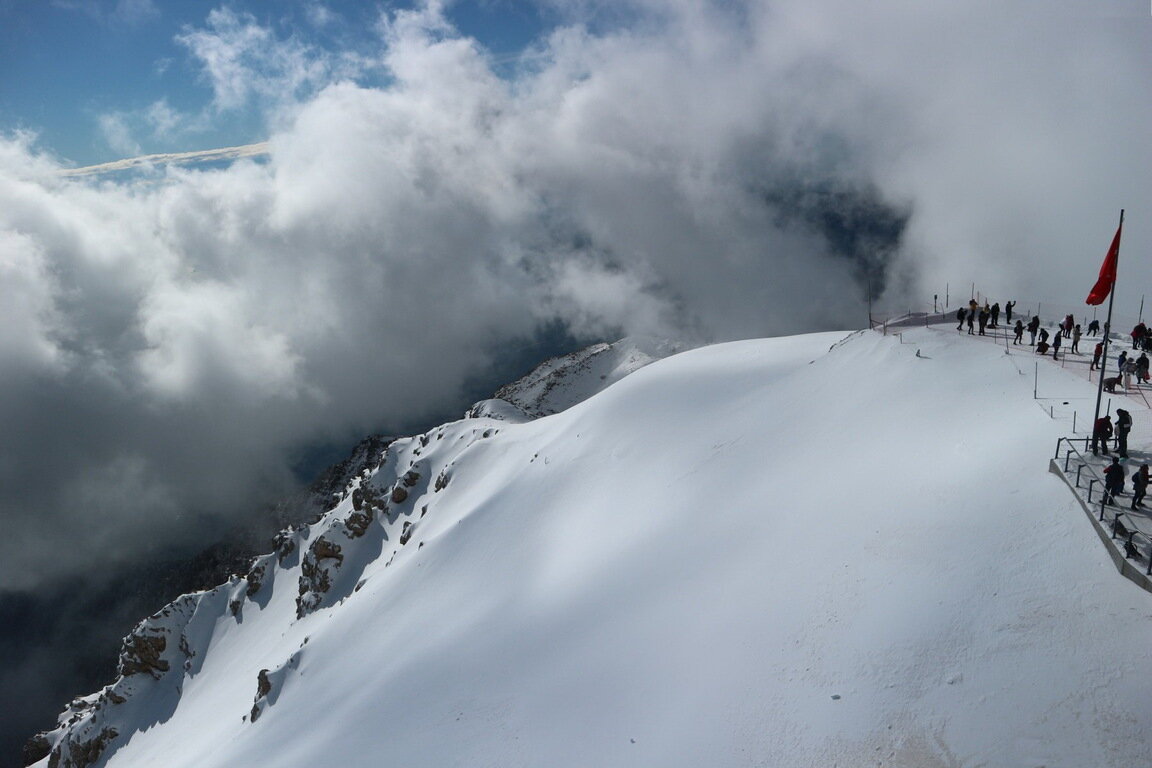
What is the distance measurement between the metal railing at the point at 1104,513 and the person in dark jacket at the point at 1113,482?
60 mm

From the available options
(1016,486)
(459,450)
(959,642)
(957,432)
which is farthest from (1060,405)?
(459,450)

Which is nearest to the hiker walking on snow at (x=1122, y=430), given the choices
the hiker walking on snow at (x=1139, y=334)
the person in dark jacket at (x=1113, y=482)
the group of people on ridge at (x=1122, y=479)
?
the group of people on ridge at (x=1122, y=479)

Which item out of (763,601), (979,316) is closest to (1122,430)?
(763,601)

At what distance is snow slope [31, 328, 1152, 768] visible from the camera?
15.5m

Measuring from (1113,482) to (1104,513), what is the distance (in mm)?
869

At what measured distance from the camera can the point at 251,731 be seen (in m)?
43.8

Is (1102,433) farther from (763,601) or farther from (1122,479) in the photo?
(763,601)

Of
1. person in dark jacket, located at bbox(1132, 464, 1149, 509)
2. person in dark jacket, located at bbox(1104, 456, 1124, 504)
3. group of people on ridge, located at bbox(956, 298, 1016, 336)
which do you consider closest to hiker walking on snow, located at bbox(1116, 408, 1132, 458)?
person in dark jacket, located at bbox(1132, 464, 1149, 509)

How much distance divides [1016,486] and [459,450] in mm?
61883

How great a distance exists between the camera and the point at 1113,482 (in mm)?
17703

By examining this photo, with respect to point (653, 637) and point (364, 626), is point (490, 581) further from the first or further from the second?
point (653, 637)

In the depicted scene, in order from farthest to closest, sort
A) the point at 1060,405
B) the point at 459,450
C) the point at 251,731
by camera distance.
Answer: the point at 459,450, the point at 251,731, the point at 1060,405

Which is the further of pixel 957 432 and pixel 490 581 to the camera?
pixel 490 581

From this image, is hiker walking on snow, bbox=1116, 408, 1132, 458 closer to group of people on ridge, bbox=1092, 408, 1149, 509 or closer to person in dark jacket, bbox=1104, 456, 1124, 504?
group of people on ridge, bbox=1092, 408, 1149, 509
